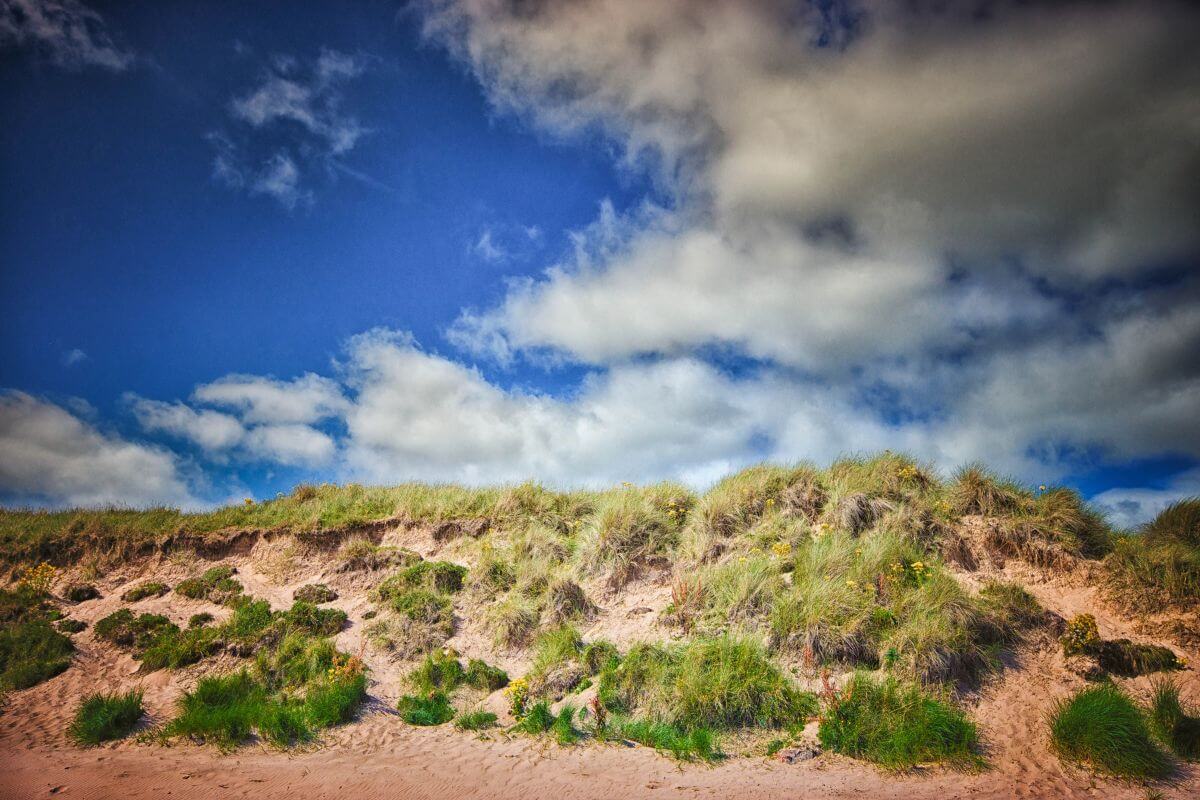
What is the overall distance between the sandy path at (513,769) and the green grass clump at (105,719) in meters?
0.30

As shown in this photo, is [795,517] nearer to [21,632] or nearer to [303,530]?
[303,530]

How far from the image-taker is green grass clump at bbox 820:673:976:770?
27.3 feet

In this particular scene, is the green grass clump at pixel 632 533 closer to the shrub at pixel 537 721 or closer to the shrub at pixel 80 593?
the shrub at pixel 537 721

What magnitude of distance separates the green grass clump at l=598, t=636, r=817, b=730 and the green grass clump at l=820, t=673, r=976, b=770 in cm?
64

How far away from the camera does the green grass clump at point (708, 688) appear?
9.45 metres

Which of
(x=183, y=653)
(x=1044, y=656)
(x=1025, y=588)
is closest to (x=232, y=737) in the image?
(x=183, y=653)

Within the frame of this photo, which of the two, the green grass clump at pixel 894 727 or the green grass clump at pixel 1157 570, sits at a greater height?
the green grass clump at pixel 1157 570

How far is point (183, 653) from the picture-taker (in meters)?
13.2

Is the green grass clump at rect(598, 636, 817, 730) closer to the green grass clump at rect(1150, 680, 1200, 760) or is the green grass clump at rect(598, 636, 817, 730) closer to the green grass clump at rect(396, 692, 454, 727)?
the green grass clump at rect(396, 692, 454, 727)

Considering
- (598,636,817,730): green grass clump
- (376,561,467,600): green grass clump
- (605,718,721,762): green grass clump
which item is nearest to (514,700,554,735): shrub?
(598,636,817,730): green grass clump

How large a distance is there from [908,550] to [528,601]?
8881 mm

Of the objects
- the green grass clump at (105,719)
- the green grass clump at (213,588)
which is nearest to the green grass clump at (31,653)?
the green grass clump at (213,588)

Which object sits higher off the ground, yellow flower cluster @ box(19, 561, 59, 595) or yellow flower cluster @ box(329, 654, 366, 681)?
yellow flower cluster @ box(19, 561, 59, 595)

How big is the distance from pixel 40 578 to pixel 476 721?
15.4 m
